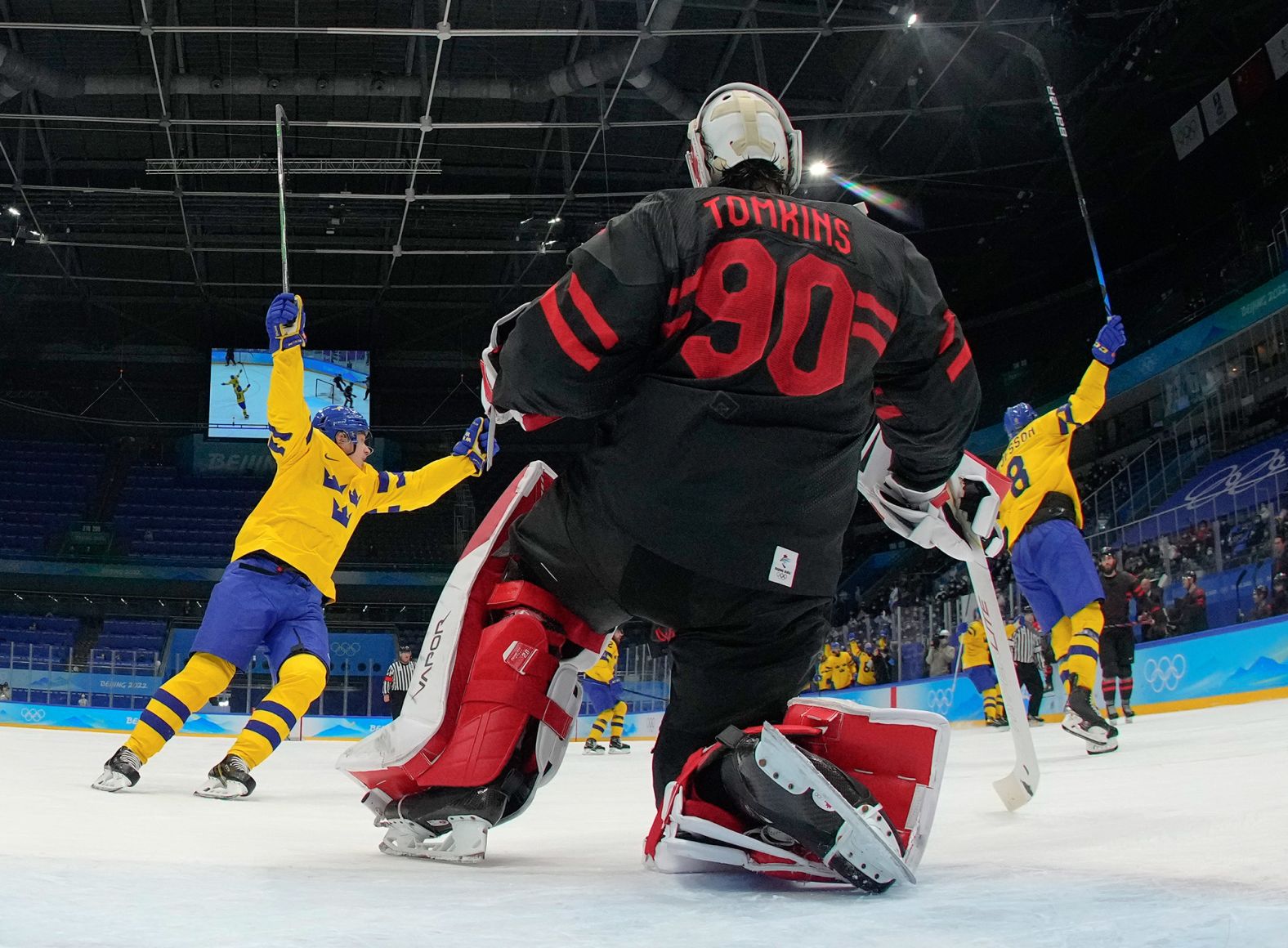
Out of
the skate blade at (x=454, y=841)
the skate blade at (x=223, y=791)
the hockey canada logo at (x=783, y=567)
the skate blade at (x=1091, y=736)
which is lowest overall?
the skate blade at (x=1091, y=736)

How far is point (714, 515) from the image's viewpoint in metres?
1.52

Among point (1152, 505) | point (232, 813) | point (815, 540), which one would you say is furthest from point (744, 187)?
point (1152, 505)

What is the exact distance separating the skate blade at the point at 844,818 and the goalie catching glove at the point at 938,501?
656 mm

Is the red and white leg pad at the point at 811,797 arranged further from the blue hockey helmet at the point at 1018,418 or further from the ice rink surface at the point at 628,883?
the blue hockey helmet at the point at 1018,418

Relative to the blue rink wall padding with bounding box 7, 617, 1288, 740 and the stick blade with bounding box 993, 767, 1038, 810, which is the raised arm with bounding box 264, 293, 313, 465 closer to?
the stick blade with bounding box 993, 767, 1038, 810

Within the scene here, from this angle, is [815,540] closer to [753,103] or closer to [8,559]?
[753,103]

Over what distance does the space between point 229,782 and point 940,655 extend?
884 centimetres

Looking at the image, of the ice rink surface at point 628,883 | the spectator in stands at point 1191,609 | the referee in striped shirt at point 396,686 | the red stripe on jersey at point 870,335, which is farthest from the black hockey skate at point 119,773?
the referee in striped shirt at point 396,686

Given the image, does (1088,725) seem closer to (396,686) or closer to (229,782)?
(229,782)

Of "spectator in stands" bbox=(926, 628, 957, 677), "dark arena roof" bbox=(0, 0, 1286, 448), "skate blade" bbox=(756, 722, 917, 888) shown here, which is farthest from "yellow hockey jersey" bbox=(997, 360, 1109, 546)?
"dark arena roof" bbox=(0, 0, 1286, 448)

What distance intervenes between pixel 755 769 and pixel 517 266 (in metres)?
17.3

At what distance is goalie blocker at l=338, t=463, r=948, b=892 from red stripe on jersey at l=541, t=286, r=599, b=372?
1.33ft

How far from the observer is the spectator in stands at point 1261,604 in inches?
310

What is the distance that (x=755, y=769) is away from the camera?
4.37ft
